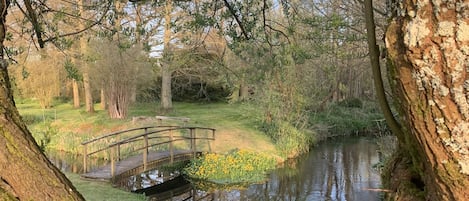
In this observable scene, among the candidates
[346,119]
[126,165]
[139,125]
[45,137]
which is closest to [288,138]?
[139,125]

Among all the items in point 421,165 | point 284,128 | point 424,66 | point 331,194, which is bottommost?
point 331,194

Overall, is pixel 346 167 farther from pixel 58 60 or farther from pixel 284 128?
pixel 58 60

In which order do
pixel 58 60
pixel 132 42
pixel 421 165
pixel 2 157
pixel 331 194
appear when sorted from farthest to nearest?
pixel 58 60
pixel 331 194
pixel 132 42
pixel 2 157
pixel 421 165

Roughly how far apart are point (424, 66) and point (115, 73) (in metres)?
18.2

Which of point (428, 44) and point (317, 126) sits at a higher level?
point (428, 44)

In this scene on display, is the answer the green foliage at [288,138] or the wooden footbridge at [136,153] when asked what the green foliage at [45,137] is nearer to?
the wooden footbridge at [136,153]

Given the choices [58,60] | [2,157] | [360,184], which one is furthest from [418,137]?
[58,60]

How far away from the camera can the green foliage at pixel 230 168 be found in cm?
1253

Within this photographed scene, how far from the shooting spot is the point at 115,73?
1833 cm

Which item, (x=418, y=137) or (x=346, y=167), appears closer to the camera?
(x=418, y=137)

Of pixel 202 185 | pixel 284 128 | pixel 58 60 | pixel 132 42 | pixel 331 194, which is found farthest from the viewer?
Result: pixel 58 60

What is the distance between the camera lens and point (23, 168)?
4.66 ft

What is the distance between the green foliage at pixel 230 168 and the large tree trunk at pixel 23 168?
10919 millimetres

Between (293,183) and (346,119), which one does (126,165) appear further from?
(346,119)
